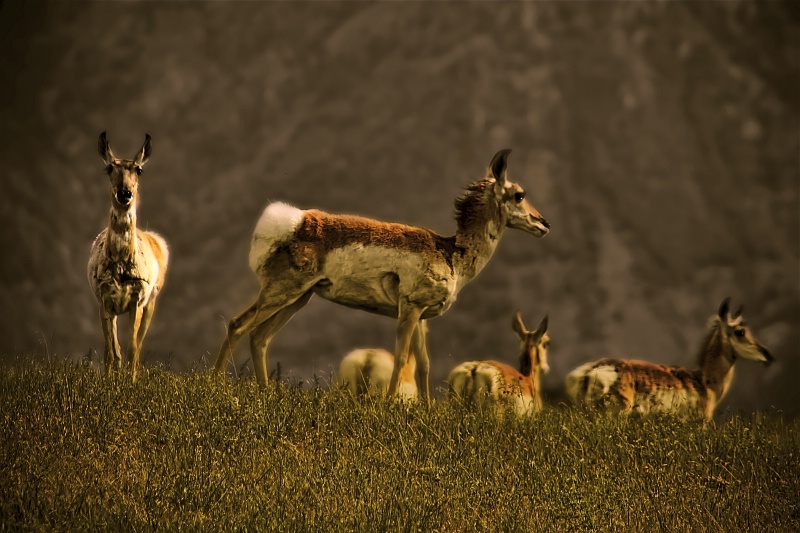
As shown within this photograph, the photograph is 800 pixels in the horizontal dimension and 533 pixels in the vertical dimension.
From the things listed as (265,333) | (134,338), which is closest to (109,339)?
(134,338)

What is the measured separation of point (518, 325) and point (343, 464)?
4171 millimetres

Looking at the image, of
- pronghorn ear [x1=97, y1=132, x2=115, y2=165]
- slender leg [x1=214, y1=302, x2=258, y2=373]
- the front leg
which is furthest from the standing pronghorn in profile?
pronghorn ear [x1=97, y1=132, x2=115, y2=165]

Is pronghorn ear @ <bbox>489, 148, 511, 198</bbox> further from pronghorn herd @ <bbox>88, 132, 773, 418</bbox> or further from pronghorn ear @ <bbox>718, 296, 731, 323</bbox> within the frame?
pronghorn ear @ <bbox>718, 296, 731, 323</bbox>

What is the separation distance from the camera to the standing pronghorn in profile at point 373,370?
11086mm

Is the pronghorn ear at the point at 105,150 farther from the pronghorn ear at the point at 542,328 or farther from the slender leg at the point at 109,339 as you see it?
the pronghorn ear at the point at 542,328

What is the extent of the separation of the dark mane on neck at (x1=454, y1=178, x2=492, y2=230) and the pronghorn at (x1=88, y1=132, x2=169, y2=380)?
9.71 feet

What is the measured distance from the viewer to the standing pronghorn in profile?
436 inches

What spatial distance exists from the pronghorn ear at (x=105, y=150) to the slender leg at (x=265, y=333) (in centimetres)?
197

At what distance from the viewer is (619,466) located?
29.3ft

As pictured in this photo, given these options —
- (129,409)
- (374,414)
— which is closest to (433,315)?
(374,414)

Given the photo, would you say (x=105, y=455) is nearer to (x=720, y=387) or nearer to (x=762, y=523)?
(x=762, y=523)

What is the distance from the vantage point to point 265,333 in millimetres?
10469

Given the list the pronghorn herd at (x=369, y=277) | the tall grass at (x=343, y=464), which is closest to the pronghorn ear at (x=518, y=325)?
the pronghorn herd at (x=369, y=277)

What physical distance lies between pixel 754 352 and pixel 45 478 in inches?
310
